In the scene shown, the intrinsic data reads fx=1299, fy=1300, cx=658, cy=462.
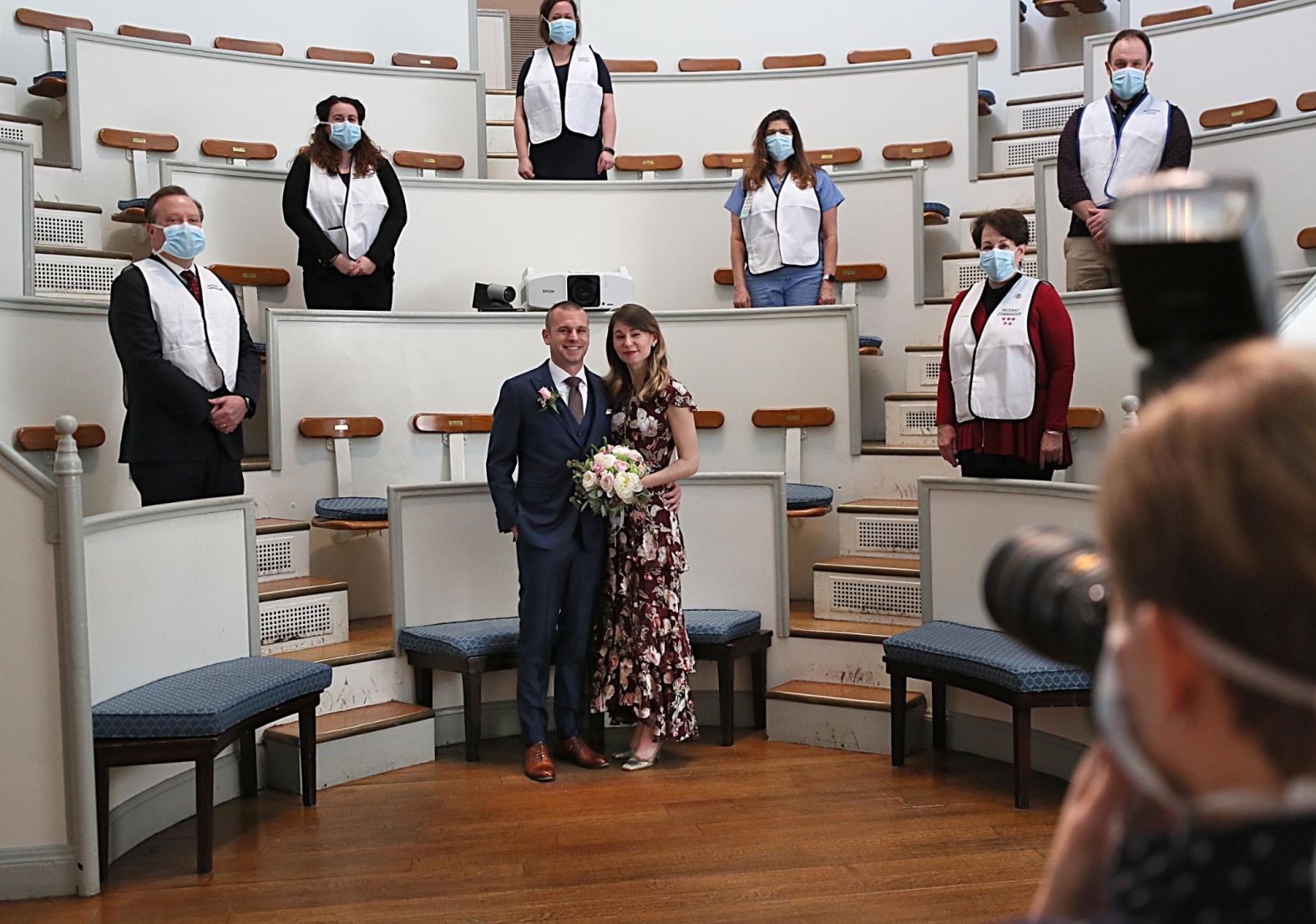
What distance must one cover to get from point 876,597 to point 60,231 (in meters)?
3.80

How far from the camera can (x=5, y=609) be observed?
3.13 metres

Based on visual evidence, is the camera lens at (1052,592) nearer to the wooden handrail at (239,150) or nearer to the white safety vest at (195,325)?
the white safety vest at (195,325)

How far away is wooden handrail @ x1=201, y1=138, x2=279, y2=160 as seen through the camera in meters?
6.37

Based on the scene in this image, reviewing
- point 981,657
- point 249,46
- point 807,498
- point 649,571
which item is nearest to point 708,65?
point 249,46

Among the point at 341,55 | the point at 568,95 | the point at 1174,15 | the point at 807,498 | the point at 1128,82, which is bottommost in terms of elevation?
the point at 807,498

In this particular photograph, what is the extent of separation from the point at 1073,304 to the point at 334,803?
312 cm

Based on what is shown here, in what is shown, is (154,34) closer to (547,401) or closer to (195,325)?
(195,325)

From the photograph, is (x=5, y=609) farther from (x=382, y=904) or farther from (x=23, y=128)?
(x=23, y=128)

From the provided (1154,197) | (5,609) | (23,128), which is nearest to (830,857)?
(5,609)

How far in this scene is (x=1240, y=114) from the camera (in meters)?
6.32

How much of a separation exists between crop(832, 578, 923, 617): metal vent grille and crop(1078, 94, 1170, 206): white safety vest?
1747mm

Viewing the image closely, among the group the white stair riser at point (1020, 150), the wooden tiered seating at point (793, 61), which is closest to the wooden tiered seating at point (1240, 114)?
the white stair riser at point (1020, 150)

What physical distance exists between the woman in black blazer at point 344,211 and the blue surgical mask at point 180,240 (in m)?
1.30

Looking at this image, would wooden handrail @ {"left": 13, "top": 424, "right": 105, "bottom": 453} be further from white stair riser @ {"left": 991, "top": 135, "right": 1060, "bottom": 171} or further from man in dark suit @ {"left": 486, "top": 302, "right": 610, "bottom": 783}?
white stair riser @ {"left": 991, "top": 135, "right": 1060, "bottom": 171}
